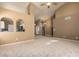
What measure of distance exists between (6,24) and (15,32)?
2.75 feet

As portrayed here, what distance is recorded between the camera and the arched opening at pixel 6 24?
6.12 m

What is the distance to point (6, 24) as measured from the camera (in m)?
6.45

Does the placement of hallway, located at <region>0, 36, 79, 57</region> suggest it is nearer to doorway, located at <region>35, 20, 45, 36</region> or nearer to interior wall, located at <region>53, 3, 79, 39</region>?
interior wall, located at <region>53, 3, 79, 39</region>

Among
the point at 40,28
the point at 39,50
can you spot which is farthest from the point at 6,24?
the point at 40,28

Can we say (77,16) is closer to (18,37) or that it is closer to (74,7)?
(74,7)

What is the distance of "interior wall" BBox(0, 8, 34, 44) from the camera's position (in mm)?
6184

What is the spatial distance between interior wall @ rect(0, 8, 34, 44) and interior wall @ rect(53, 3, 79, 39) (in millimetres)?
3206

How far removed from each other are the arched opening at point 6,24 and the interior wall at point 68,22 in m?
4.97

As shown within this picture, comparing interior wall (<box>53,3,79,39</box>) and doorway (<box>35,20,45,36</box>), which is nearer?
interior wall (<box>53,3,79,39</box>)

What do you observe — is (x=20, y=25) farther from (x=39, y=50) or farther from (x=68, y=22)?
(x=68, y=22)

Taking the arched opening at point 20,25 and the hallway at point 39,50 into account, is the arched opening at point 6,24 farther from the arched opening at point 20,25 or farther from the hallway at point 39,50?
the hallway at point 39,50

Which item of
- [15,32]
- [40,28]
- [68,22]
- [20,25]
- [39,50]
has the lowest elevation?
[39,50]

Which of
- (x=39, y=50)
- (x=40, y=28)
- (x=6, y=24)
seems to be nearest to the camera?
(x=39, y=50)

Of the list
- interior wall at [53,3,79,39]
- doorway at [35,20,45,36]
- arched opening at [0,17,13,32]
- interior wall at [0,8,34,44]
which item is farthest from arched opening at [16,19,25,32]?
doorway at [35,20,45,36]
